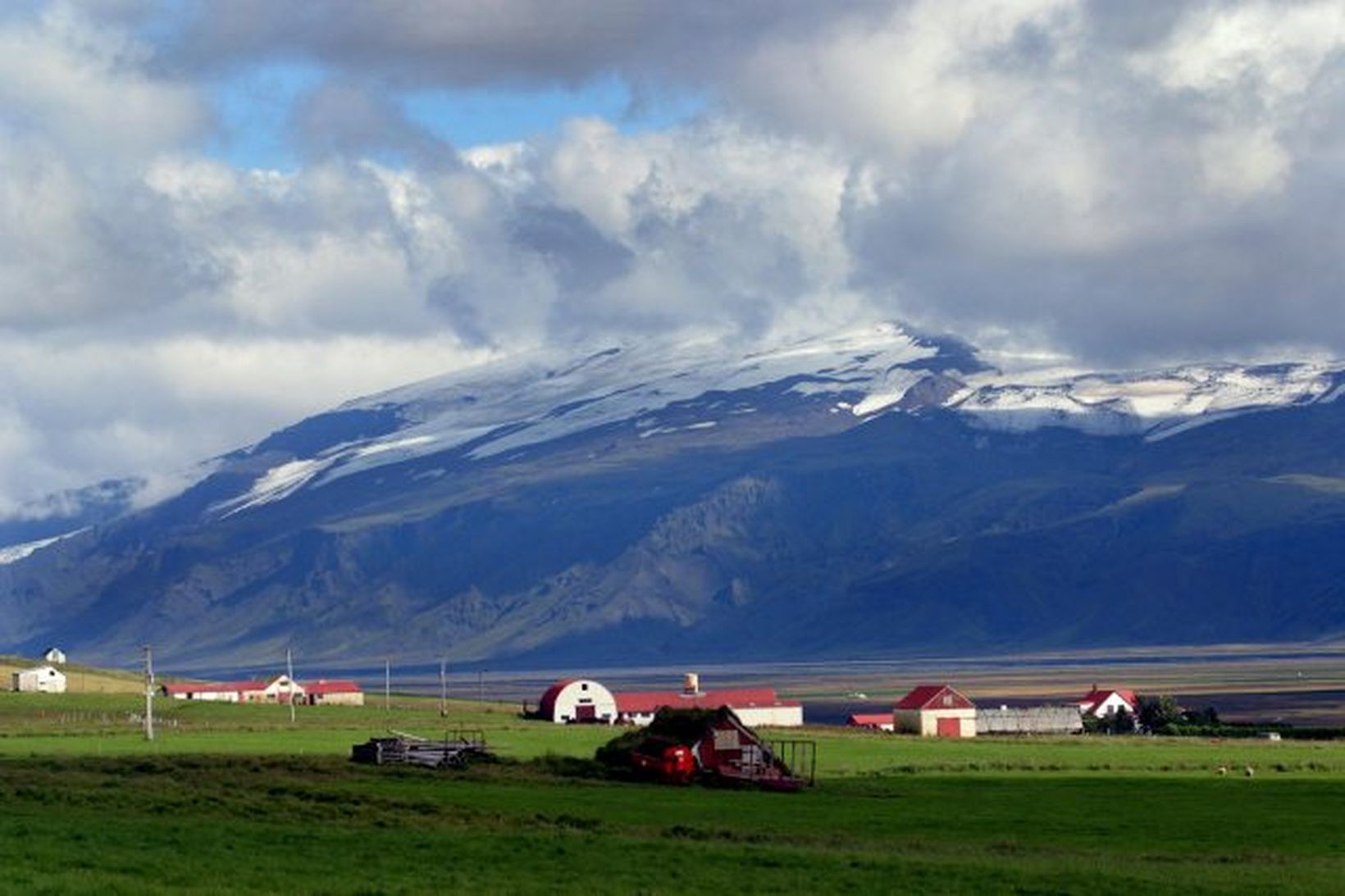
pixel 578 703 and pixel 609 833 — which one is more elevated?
pixel 578 703

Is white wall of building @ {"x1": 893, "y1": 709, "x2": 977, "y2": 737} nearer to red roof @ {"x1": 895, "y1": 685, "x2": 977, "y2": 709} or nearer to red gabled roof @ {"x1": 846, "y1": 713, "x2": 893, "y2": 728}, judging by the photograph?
red roof @ {"x1": 895, "y1": 685, "x2": 977, "y2": 709}

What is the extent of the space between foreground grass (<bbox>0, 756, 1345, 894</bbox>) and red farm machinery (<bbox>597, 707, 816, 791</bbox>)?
8.57 feet

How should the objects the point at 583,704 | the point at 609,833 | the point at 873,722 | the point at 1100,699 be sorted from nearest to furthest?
the point at 609,833
the point at 873,722
the point at 583,704
the point at 1100,699

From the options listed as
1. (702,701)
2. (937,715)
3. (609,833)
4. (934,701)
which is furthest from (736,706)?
(609,833)

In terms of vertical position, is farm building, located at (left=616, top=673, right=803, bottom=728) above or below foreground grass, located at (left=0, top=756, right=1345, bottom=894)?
above

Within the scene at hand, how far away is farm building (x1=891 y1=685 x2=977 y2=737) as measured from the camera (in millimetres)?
157500

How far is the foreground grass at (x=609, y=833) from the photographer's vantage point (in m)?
44.5

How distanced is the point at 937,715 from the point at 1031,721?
11.1 metres

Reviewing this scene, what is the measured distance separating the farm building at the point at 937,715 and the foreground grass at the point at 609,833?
72.7 meters

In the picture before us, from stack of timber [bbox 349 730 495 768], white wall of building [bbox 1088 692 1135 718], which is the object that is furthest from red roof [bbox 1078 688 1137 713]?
stack of timber [bbox 349 730 495 768]

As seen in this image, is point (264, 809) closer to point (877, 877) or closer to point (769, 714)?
point (877, 877)

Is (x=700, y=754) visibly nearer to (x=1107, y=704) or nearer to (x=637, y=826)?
(x=637, y=826)

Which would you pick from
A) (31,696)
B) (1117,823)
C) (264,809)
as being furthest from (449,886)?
(31,696)

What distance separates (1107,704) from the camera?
18675 cm
